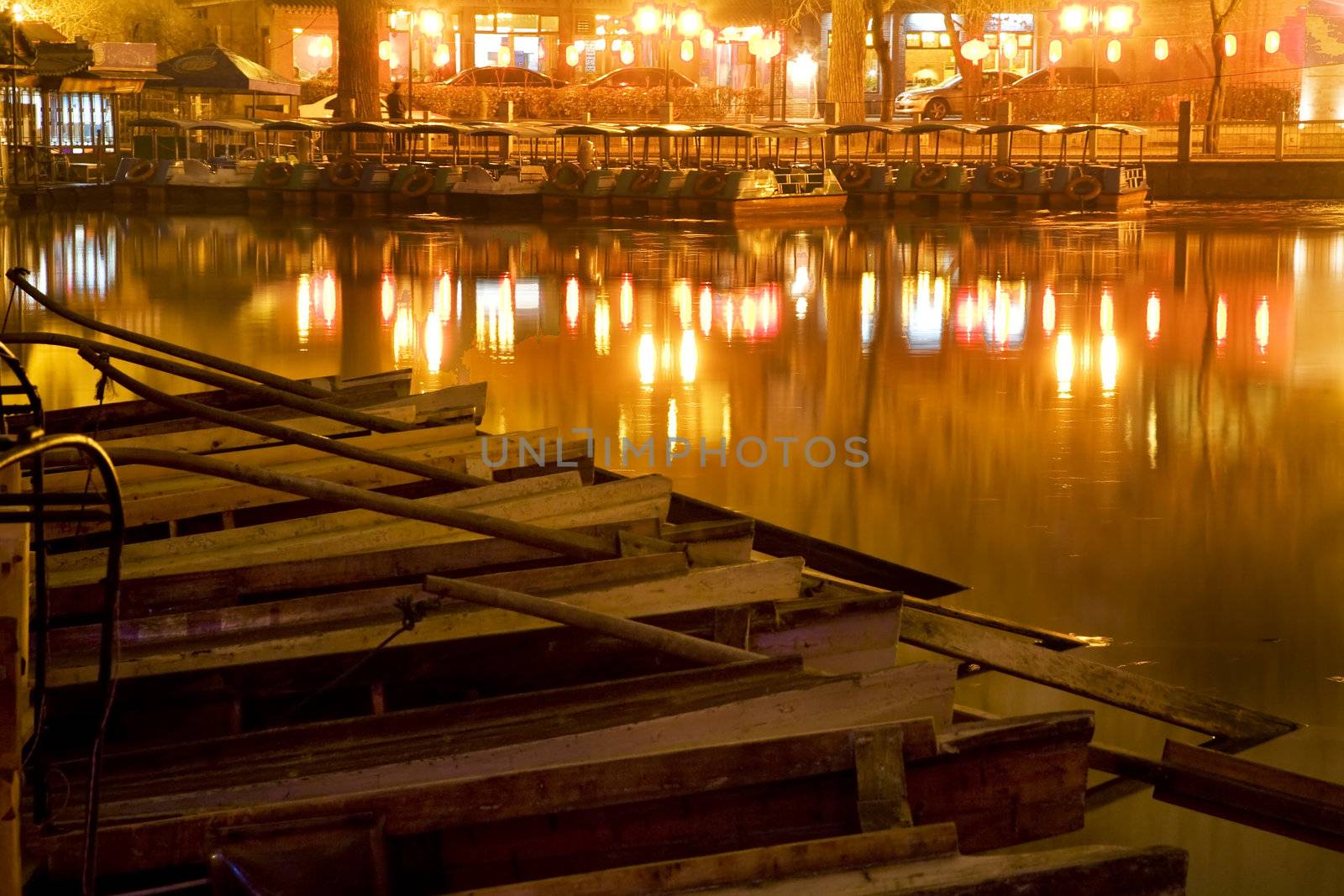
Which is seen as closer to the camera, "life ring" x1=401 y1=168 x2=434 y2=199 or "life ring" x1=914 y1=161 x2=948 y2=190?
"life ring" x1=401 y1=168 x2=434 y2=199

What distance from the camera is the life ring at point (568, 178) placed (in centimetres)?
2836

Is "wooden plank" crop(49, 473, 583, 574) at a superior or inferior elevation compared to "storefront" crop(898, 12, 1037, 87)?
inferior

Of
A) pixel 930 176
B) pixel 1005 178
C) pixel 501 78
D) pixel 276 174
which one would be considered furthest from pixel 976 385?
pixel 501 78

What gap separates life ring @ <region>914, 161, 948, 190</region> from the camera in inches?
1185

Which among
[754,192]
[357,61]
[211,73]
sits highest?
[357,61]

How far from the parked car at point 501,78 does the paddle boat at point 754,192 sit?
17679mm

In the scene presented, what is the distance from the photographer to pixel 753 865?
326 cm

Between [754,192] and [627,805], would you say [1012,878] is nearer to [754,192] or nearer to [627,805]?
[627,805]

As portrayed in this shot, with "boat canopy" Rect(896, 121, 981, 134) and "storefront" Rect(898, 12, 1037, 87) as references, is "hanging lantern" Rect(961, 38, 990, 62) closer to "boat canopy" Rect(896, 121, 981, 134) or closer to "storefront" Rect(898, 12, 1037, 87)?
"storefront" Rect(898, 12, 1037, 87)

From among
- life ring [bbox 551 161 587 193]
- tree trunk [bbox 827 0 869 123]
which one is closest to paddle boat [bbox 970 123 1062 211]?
life ring [bbox 551 161 587 193]

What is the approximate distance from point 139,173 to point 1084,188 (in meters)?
16.4

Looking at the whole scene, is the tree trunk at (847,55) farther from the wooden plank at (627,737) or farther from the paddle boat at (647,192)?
the wooden plank at (627,737)

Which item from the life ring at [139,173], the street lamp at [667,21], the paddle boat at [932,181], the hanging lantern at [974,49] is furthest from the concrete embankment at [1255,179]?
the life ring at [139,173]

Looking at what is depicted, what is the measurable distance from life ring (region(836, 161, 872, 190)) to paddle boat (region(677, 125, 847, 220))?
1.29 m
